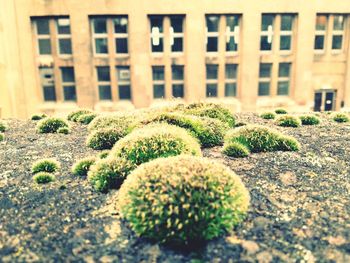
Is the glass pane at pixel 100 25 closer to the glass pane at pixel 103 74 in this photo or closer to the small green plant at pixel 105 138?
the glass pane at pixel 103 74

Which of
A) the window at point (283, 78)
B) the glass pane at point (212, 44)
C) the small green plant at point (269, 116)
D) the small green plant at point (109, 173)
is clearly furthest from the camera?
the window at point (283, 78)

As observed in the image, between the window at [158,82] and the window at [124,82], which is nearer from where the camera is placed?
the window at [124,82]

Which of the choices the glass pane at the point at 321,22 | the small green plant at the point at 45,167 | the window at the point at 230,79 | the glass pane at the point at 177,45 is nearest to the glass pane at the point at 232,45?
the window at the point at 230,79

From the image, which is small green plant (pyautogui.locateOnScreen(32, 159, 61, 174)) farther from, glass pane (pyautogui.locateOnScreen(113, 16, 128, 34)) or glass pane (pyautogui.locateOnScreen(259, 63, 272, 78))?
glass pane (pyautogui.locateOnScreen(259, 63, 272, 78))

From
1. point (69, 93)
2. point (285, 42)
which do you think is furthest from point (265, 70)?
point (69, 93)

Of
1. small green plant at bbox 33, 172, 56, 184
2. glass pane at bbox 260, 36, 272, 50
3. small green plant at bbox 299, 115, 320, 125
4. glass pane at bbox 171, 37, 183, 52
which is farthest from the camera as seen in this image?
glass pane at bbox 260, 36, 272, 50

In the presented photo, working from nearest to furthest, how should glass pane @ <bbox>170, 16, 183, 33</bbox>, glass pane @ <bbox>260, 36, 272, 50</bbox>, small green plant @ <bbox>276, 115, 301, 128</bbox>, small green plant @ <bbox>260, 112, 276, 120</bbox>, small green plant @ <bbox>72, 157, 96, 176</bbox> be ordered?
small green plant @ <bbox>72, 157, 96, 176</bbox>
small green plant @ <bbox>276, 115, 301, 128</bbox>
small green plant @ <bbox>260, 112, 276, 120</bbox>
glass pane @ <bbox>170, 16, 183, 33</bbox>
glass pane @ <bbox>260, 36, 272, 50</bbox>

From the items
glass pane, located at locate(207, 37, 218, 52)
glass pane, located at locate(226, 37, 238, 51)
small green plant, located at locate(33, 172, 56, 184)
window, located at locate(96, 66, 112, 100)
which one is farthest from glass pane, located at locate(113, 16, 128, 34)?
small green plant, located at locate(33, 172, 56, 184)
